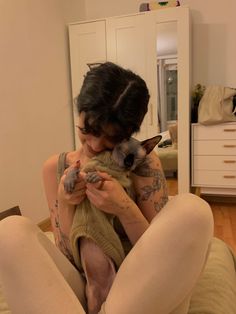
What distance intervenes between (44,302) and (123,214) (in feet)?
0.84

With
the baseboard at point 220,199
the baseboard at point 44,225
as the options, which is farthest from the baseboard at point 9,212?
the baseboard at point 220,199

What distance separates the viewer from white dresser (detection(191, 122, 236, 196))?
2.50 meters

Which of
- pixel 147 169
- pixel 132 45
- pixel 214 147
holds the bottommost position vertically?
pixel 214 147

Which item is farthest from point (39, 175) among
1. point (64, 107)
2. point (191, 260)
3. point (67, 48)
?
point (191, 260)

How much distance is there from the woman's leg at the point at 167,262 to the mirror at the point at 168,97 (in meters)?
2.05

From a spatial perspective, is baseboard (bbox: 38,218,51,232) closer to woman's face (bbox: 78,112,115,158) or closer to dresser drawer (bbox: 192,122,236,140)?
dresser drawer (bbox: 192,122,236,140)

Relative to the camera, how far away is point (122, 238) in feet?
2.67

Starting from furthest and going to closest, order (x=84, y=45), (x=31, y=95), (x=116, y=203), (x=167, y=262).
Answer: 1. (x=84, y=45)
2. (x=31, y=95)
3. (x=116, y=203)
4. (x=167, y=262)

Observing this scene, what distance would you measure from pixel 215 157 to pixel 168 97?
2.20 ft

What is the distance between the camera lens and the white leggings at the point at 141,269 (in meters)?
0.60

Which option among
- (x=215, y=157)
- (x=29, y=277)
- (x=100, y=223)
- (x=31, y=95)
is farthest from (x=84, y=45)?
(x=29, y=277)

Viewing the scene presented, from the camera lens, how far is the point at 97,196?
70cm

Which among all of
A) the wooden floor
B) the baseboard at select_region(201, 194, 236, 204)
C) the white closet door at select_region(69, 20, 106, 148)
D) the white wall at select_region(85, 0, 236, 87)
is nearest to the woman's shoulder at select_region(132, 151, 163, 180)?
the wooden floor

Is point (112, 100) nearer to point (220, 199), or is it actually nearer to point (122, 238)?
point (122, 238)
